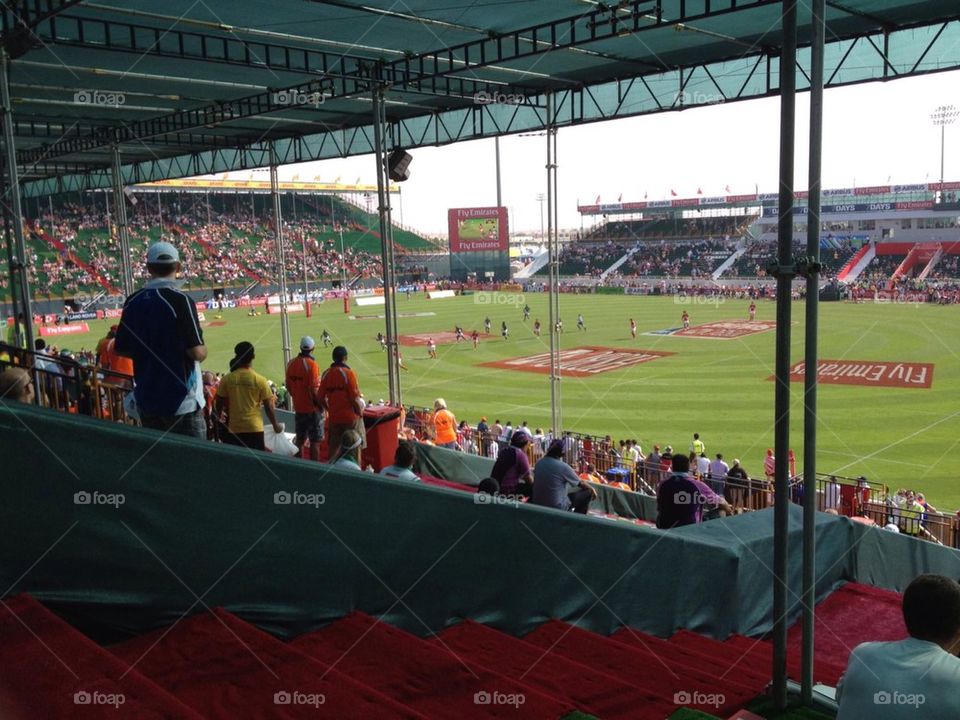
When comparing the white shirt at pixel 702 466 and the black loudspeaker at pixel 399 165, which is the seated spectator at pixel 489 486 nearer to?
the white shirt at pixel 702 466

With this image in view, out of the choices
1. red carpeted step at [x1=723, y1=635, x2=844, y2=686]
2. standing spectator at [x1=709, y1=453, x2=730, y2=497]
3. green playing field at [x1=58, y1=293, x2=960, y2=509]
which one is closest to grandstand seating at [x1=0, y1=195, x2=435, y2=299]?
green playing field at [x1=58, y1=293, x2=960, y2=509]

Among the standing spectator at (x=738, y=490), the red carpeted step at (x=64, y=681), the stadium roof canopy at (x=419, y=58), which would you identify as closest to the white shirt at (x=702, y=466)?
the standing spectator at (x=738, y=490)

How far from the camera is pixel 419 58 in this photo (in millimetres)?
15539

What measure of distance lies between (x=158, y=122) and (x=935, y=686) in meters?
23.5

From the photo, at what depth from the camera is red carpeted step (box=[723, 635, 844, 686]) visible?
5.58 meters

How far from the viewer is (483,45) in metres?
14.7

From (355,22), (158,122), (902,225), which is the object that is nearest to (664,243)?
(902,225)

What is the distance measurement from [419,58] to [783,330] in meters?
13.0

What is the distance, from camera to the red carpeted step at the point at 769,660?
5.58 metres

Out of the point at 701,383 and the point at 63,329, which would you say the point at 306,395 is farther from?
the point at 63,329

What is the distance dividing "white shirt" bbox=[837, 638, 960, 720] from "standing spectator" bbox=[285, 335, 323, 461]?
302 inches

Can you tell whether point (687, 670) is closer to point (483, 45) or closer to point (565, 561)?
point (565, 561)

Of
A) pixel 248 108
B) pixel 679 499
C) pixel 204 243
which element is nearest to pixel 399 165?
pixel 248 108

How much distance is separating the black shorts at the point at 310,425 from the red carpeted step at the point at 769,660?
5.51 metres
